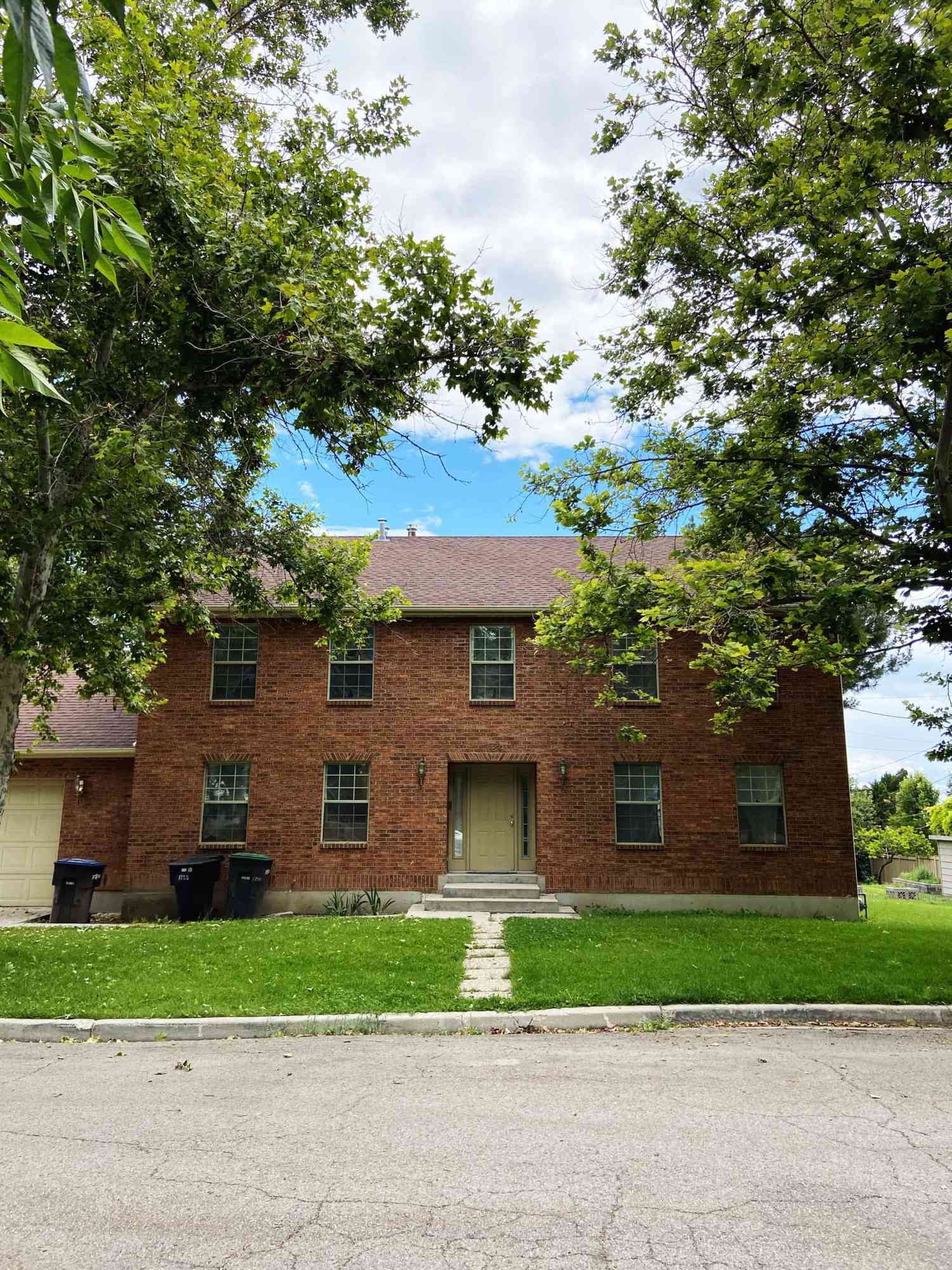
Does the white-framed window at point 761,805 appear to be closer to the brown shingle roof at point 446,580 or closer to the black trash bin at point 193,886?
the brown shingle roof at point 446,580

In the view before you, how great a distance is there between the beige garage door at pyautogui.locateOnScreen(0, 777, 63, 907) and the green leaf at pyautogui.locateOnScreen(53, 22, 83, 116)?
18.0 meters

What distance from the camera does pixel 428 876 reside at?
50.9 feet

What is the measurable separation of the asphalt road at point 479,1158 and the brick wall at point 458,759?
8744mm

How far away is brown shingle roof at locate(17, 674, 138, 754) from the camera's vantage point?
16984mm

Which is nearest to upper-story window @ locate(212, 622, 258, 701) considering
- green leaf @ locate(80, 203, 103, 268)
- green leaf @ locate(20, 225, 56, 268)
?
green leaf @ locate(20, 225, 56, 268)

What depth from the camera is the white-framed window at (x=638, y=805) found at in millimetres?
15797

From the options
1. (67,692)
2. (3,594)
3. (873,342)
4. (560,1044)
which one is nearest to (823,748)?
(873,342)

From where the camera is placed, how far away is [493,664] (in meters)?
16.4

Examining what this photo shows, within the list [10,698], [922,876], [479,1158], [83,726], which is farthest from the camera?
[922,876]

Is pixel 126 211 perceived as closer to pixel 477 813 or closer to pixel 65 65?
pixel 65 65

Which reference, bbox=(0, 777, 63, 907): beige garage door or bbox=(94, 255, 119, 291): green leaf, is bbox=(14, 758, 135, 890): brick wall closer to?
bbox=(0, 777, 63, 907): beige garage door

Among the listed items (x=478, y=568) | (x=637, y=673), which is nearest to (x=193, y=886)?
(x=478, y=568)

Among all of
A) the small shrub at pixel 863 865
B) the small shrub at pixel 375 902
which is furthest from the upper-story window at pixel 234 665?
the small shrub at pixel 863 865

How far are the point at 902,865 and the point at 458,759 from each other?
103 ft
